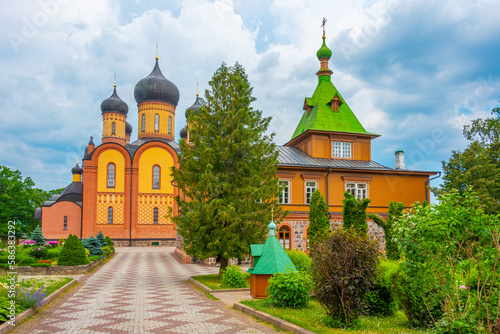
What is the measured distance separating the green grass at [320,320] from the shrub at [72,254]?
1163 cm

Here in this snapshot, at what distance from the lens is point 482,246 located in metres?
5.99

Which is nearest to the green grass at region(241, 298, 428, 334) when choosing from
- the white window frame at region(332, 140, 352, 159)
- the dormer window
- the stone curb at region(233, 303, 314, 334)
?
the stone curb at region(233, 303, 314, 334)

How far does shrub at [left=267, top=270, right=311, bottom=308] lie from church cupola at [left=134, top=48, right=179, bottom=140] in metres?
41.0

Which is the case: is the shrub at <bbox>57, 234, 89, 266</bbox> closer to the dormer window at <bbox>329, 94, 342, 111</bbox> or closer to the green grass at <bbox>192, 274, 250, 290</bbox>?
the green grass at <bbox>192, 274, 250, 290</bbox>

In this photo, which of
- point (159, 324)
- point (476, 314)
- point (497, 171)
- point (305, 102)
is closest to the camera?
point (476, 314)

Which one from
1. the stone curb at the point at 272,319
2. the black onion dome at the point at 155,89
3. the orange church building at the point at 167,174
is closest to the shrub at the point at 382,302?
the stone curb at the point at 272,319

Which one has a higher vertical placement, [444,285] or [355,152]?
[355,152]

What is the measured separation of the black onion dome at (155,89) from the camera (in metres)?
47.6

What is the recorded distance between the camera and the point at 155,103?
47938 mm

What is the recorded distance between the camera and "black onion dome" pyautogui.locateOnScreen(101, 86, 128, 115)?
46188mm

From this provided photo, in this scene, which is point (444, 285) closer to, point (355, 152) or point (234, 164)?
point (234, 164)

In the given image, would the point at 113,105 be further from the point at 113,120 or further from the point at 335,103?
the point at 335,103

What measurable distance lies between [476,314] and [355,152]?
75.9 feet

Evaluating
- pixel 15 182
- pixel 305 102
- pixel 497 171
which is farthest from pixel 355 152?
pixel 15 182
